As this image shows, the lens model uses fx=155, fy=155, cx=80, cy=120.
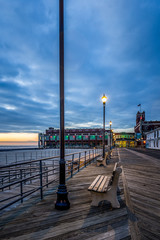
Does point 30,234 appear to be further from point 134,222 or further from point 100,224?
point 134,222

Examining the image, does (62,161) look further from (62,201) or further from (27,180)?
(27,180)

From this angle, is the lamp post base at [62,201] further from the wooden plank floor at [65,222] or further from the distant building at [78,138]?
the distant building at [78,138]

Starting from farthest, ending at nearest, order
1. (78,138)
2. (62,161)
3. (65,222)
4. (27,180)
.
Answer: (78,138) < (27,180) < (62,161) < (65,222)

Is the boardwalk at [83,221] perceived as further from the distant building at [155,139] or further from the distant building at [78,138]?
the distant building at [78,138]

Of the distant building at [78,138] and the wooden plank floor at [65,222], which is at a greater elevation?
the wooden plank floor at [65,222]

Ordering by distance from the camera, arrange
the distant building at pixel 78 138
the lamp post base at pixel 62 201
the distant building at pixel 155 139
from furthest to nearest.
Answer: the distant building at pixel 78 138, the distant building at pixel 155 139, the lamp post base at pixel 62 201

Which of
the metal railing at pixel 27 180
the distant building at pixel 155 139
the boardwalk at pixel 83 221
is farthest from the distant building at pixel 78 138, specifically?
the boardwalk at pixel 83 221

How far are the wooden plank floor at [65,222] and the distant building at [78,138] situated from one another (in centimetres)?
14722

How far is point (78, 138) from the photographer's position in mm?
155375

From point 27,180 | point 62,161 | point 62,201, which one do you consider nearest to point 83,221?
point 62,201

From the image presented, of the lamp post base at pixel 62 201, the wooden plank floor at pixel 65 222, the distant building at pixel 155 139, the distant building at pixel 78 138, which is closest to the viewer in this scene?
the wooden plank floor at pixel 65 222

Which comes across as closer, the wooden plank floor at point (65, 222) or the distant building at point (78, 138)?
the wooden plank floor at point (65, 222)

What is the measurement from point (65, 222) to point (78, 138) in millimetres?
152751

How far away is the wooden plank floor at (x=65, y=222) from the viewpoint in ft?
9.91
